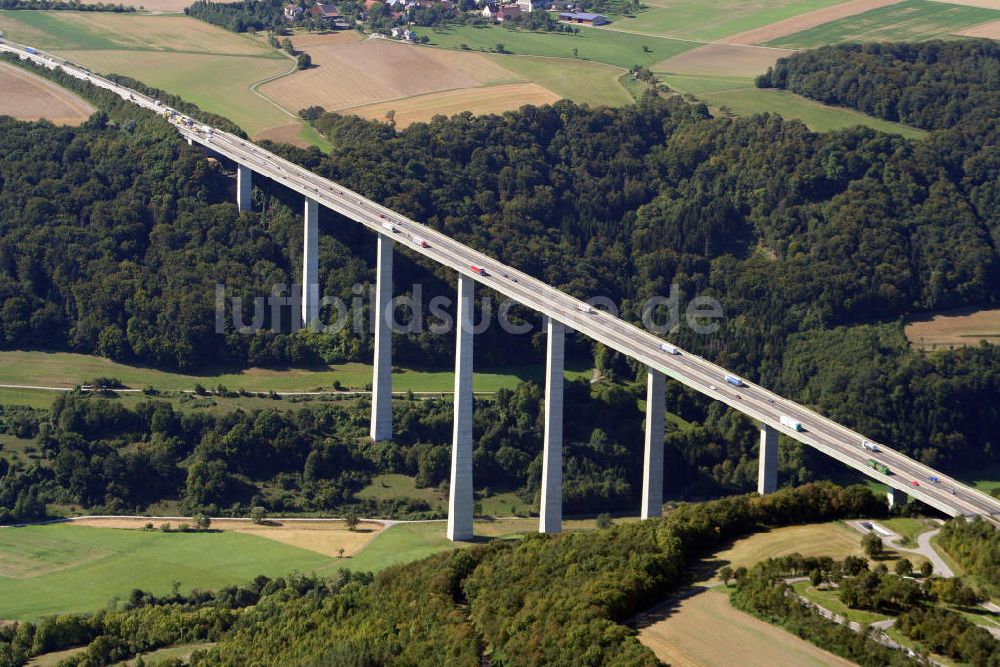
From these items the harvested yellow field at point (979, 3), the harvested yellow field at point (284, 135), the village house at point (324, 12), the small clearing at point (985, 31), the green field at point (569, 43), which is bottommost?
the harvested yellow field at point (284, 135)

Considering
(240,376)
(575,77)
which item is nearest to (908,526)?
(240,376)

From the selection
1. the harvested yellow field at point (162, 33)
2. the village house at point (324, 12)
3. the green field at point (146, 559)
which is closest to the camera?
the green field at point (146, 559)

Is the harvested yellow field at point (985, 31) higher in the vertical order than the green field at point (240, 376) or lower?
higher

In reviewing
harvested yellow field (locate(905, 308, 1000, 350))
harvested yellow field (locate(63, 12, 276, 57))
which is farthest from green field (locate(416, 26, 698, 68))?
harvested yellow field (locate(905, 308, 1000, 350))

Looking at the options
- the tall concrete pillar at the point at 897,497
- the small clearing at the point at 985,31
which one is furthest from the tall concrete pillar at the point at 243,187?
the small clearing at the point at 985,31

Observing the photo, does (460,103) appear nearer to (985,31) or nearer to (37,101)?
(37,101)

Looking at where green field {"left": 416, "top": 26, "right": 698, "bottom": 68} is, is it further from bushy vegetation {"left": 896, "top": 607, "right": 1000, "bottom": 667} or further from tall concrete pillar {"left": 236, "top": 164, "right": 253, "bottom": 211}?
bushy vegetation {"left": 896, "top": 607, "right": 1000, "bottom": 667}

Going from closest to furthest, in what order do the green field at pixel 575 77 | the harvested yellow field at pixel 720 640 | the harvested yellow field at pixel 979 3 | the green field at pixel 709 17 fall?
the harvested yellow field at pixel 720 640
the green field at pixel 575 77
the harvested yellow field at pixel 979 3
the green field at pixel 709 17

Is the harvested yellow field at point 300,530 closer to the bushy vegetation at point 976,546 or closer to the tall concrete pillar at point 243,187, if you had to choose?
the bushy vegetation at point 976,546
